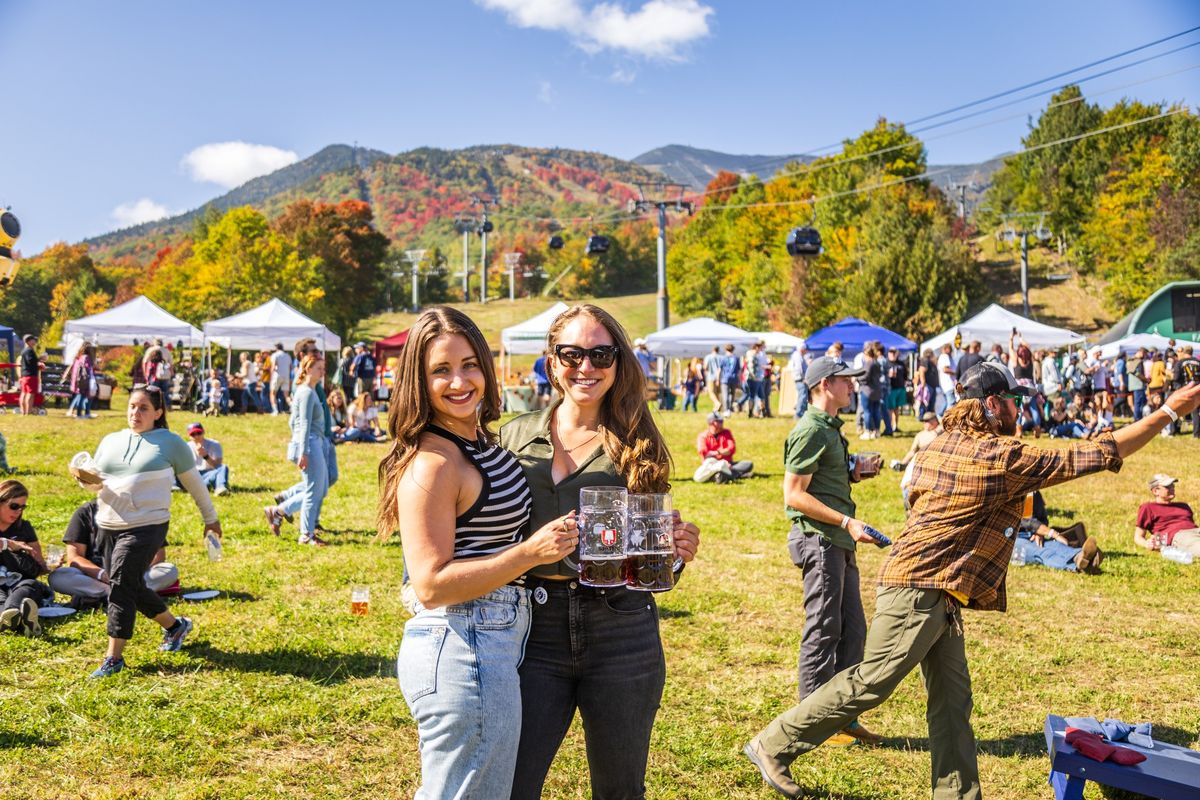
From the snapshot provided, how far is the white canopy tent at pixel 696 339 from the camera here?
28078 mm

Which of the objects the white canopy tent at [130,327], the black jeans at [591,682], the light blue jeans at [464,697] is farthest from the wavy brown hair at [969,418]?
the white canopy tent at [130,327]

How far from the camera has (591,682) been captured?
272 cm

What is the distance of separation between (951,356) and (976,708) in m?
15.9

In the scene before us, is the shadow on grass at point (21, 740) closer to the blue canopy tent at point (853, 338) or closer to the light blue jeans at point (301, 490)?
the light blue jeans at point (301, 490)

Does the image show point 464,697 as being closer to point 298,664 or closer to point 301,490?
point 298,664

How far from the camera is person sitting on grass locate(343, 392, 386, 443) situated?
61.4ft

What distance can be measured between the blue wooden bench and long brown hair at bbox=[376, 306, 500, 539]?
127 inches

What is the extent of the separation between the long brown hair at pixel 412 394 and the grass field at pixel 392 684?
246 cm

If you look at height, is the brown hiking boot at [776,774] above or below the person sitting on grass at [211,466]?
below

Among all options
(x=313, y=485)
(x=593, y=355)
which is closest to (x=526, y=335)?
(x=313, y=485)

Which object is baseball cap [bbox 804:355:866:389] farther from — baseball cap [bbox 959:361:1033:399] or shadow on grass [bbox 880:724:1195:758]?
shadow on grass [bbox 880:724:1195:758]

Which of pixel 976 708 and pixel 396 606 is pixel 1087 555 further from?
pixel 396 606

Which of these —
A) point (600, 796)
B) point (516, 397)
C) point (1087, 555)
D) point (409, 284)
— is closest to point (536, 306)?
point (409, 284)

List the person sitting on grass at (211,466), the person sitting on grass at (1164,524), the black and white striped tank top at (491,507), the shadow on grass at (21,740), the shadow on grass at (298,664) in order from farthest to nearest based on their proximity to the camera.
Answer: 1. the person sitting on grass at (211,466)
2. the person sitting on grass at (1164,524)
3. the shadow on grass at (298,664)
4. the shadow on grass at (21,740)
5. the black and white striped tank top at (491,507)
